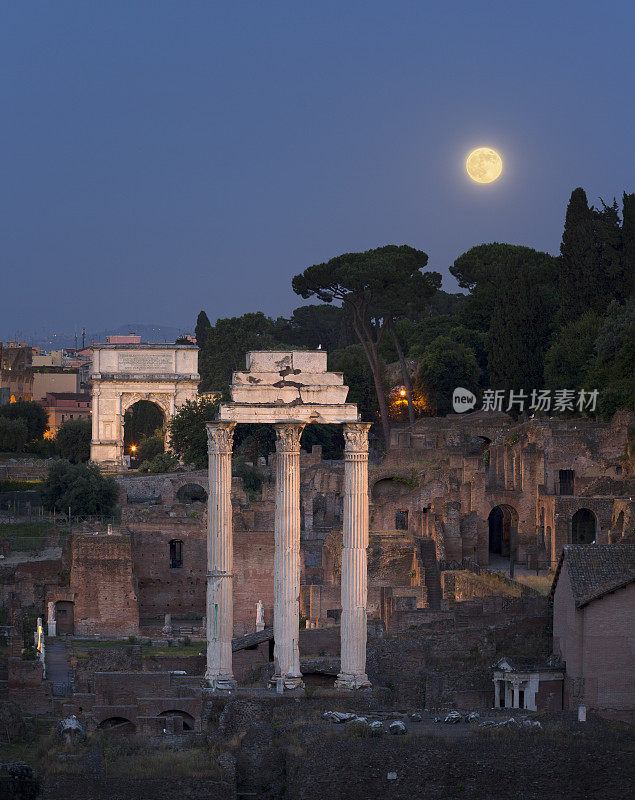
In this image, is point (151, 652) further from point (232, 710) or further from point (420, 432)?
point (420, 432)

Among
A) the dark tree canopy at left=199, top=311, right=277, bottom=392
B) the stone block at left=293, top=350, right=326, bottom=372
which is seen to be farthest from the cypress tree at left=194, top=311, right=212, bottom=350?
the stone block at left=293, top=350, right=326, bottom=372

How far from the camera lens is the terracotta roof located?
23.2 m

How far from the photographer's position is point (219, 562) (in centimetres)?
2092

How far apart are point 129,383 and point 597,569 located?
3923 centimetres

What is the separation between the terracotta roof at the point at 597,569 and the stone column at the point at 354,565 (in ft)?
13.0

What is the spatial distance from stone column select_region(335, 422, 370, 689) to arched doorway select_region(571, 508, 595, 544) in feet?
52.5

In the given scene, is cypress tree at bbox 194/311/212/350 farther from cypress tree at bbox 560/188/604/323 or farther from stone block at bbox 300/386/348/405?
stone block at bbox 300/386/348/405

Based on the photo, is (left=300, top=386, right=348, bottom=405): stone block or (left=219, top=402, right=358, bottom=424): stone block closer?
(left=219, top=402, right=358, bottom=424): stone block

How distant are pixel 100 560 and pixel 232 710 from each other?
62.5 ft

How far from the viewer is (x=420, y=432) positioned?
49.3 m

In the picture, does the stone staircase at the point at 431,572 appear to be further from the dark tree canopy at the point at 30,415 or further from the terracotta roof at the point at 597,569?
A: the dark tree canopy at the point at 30,415

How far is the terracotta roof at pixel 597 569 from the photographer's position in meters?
23.2

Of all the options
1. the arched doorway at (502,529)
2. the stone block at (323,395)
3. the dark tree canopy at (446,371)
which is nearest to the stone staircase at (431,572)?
the arched doorway at (502,529)

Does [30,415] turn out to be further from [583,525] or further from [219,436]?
[219,436]
